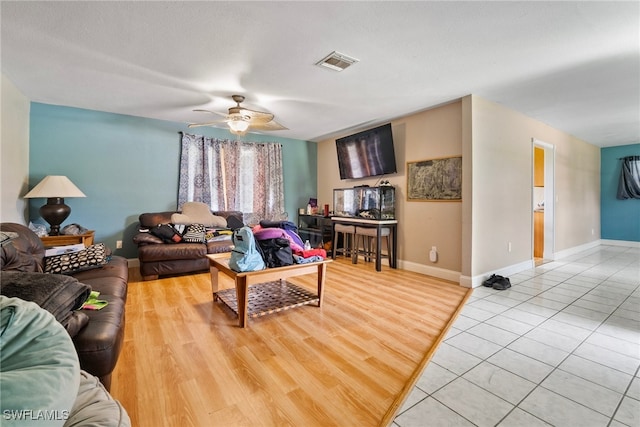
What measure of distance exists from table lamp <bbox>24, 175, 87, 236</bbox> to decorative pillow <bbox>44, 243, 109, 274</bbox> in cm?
145

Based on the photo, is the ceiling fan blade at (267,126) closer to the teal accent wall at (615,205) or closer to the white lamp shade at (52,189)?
the white lamp shade at (52,189)

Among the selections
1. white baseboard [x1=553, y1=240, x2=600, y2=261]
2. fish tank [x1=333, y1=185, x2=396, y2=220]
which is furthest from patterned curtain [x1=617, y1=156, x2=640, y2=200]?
fish tank [x1=333, y1=185, x2=396, y2=220]

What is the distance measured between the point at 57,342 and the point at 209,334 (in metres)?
1.56

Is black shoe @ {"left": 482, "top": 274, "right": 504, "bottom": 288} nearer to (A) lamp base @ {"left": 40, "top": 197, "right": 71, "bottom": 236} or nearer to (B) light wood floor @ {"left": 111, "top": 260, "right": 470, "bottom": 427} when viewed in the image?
(B) light wood floor @ {"left": 111, "top": 260, "right": 470, "bottom": 427}

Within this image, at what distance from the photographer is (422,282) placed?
3.65 meters

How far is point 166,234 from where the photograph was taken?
13.0ft

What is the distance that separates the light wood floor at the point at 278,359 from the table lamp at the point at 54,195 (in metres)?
1.48

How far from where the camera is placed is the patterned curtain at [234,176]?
478 centimetres

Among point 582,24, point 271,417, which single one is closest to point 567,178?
point 582,24

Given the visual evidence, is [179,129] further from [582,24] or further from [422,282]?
[582,24]

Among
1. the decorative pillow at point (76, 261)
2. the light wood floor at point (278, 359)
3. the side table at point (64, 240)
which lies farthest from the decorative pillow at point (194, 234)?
the decorative pillow at point (76, 261)

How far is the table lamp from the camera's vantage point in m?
3.37

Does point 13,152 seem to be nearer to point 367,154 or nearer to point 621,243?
point 367,154

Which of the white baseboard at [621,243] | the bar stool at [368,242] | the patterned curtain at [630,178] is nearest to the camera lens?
the bar stool at [368,242]
